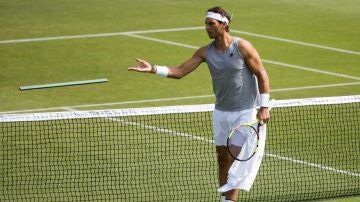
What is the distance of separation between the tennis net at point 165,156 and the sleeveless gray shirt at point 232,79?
169 centimetres

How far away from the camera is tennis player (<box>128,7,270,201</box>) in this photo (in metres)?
13.4

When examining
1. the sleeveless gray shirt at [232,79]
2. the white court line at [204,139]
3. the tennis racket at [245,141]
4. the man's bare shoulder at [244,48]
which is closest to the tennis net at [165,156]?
the white court line at [204,139]

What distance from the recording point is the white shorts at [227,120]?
13602 millimetres

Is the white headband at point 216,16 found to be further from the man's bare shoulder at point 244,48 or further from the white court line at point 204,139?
the white court line at point 204,139

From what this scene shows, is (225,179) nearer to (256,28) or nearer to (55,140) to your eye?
(55,140)

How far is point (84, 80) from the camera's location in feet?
73.4

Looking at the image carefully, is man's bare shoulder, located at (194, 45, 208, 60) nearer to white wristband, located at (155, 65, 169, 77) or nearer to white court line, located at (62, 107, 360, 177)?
white wristband, located at (155, 65, 169, 77)

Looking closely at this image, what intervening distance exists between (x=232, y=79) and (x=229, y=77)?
0.05 metres

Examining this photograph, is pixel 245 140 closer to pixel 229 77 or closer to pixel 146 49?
pixel 229 77

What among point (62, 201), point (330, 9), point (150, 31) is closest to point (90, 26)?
point (150, 31)

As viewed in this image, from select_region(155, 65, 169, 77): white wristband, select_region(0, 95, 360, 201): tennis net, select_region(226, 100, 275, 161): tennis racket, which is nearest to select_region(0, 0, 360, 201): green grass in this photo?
select_region(0, 95, 360, 201): tennis net

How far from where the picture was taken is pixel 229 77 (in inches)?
529

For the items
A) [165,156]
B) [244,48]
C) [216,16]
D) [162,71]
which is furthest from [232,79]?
[165,156]

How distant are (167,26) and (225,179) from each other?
14306 mm
